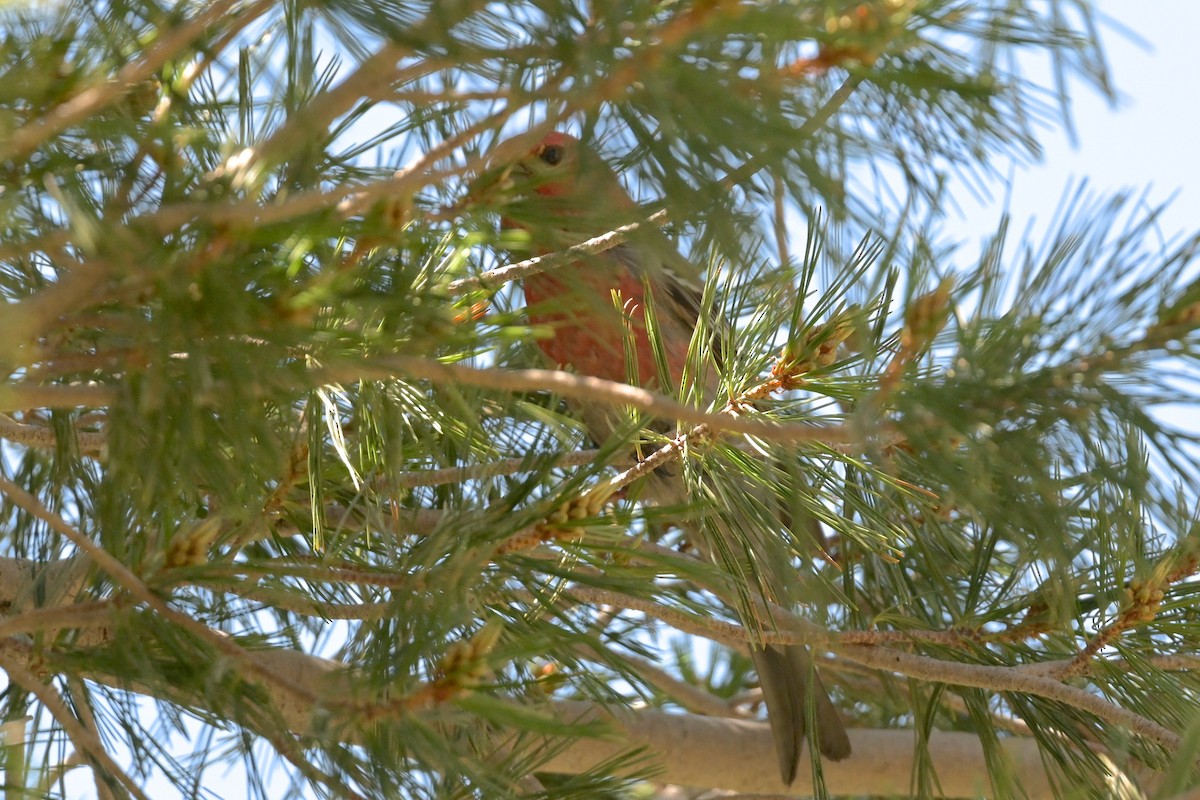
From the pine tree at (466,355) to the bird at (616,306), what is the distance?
0.13 feet

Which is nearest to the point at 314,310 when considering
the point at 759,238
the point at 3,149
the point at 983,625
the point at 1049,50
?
the point at 3,149

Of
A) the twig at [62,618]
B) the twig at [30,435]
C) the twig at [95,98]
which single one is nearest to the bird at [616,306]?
the twig at [95,98]

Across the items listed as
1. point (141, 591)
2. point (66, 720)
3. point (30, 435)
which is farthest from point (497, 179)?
point (30, 435)

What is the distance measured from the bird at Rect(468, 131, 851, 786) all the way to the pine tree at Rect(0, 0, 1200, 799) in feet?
0.13

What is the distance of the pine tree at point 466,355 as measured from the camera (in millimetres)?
948

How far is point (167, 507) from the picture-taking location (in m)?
1.30

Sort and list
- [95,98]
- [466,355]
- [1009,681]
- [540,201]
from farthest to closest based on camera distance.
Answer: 1. [1009,681]
2. [466,355]
3. [540,201]
4. [95,98]

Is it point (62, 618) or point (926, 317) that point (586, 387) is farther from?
point (62, 618)

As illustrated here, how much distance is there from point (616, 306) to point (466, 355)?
328mm

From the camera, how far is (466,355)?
1.37 m

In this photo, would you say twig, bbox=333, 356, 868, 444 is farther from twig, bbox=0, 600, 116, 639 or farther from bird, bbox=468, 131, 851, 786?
twig, bbox=0, 600, 116, 639

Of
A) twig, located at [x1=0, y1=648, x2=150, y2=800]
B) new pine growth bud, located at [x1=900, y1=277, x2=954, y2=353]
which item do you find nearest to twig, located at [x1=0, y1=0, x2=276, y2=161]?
twig, located at [x1=0, y1=648, x2=150, y2=800]

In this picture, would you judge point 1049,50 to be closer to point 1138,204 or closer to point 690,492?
point 1138,204

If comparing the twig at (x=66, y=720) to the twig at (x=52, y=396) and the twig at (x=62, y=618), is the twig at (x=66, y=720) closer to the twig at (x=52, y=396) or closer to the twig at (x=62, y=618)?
the twig at (x=62, y=618)
